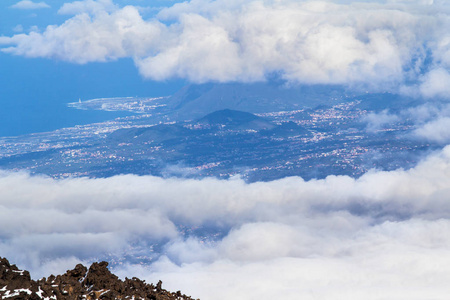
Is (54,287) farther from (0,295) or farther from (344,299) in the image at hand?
(344,299)

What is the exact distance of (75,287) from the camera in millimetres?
20844

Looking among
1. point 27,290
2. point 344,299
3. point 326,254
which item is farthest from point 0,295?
point 326,254

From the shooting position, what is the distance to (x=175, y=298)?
76.4 feet

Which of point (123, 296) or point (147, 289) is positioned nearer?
point (123, 296)

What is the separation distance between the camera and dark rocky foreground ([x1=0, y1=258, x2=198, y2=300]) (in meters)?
20.3

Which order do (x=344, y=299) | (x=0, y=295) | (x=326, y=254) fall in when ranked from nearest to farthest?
1. (x=0, y=295)
2. (x=344, y=299)
3. (x=326, y=254)

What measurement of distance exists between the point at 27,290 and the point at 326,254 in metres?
186

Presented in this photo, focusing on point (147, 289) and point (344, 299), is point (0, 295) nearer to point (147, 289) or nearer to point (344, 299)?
point (147, 289)

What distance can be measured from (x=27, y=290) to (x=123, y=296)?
3.20 metres

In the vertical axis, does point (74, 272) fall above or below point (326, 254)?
below

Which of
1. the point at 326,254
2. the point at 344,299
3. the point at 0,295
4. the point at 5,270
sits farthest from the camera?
the point at 326,254

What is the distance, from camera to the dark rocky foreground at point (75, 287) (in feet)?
66.6

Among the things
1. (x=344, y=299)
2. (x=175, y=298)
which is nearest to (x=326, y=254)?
(x=344, y=299)

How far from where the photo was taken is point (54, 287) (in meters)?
20.7
